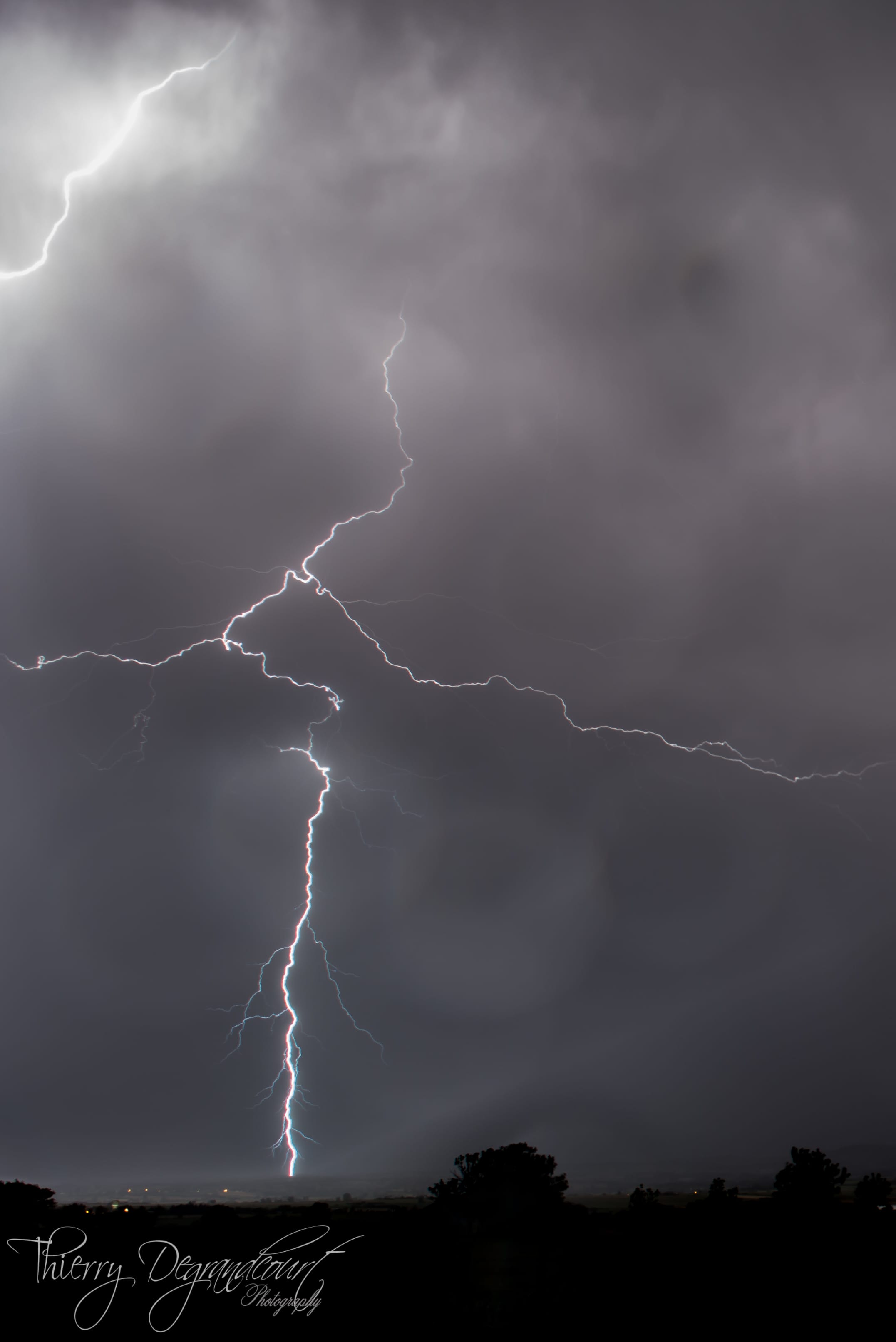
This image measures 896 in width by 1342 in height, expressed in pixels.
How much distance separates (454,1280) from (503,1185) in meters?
14.0

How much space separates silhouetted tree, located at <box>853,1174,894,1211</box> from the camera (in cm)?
2428

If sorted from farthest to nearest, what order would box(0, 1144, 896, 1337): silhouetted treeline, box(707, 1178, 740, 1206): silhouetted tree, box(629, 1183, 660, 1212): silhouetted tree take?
box(629, 1183, 660, 1212): silhouetted tree < box(707, 1178, 740, 1206): silhouetted tree < box(0, 1144, 896, 1337): silhouetted treeline

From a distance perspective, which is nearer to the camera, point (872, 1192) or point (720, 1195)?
point (720, 1195)

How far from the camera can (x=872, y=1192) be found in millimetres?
25062

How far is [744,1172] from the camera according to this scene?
115 metres

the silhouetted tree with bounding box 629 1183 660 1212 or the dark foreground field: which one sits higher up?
the dark foreground field

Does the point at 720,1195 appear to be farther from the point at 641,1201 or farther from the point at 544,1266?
the point at 544,1266

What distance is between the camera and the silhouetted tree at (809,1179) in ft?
79.5

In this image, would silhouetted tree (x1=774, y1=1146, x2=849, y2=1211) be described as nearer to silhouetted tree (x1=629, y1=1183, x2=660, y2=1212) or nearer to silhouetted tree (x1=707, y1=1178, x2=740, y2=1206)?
silhouetted tree (x1=707, y1=1178, x2=740, y2=1206)

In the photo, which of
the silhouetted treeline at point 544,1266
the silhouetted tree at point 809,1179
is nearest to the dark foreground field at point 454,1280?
the silhouetted treeline at point 544,1266

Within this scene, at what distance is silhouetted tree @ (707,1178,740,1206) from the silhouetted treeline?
0.37 ft

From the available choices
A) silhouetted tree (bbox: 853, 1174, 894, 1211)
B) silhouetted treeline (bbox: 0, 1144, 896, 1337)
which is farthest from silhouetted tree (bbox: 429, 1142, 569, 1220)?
silhouetted tree (bbox: 853, 1174, 894, 1211)

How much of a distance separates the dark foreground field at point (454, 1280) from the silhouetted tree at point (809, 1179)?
5.30 metres

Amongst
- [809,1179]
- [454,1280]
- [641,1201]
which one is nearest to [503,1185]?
[641,1201]
